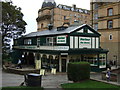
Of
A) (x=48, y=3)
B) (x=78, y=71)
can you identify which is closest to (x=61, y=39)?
(x=78, y=71)

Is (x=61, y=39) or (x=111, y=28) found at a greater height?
(x=111, y=28)

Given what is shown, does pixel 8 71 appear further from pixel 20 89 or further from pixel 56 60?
pixel 20 89

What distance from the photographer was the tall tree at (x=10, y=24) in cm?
3736

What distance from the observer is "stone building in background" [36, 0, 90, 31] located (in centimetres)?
6812

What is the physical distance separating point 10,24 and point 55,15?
100ft

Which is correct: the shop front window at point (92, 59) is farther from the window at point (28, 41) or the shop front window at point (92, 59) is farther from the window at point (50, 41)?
the window at point (28, 41)

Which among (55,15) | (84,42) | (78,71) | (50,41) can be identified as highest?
(55,15)

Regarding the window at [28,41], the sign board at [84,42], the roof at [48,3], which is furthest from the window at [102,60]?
the roof at [48,3]

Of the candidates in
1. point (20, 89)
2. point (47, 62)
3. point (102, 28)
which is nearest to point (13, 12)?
point (47, 62)

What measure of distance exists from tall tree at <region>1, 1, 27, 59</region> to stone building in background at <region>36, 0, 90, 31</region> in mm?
23312

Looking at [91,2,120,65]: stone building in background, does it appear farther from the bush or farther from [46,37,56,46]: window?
the bush

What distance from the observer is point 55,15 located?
6794cm

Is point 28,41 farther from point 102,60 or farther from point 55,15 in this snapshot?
point 55,15

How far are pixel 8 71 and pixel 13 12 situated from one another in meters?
14.0
